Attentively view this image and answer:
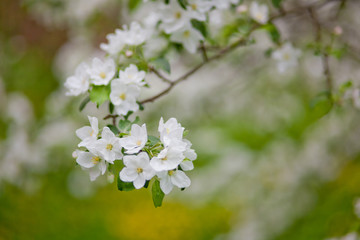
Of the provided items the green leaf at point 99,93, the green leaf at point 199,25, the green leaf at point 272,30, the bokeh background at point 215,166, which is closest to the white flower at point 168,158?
the green leaf at point 99,93

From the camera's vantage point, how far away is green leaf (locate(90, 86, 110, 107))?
937mm

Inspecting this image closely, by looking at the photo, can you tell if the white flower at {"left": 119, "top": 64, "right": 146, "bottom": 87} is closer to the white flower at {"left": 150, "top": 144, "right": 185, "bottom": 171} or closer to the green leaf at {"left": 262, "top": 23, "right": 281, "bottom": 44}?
the white flower at {"left": 150, "top": 144, "right": 185, "bottom": 171}

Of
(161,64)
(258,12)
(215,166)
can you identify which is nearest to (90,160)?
(161,64)

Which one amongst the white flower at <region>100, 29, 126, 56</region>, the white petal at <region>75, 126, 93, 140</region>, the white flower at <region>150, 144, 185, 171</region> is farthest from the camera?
the white flower at <region>100, 29, 126, 56</region>

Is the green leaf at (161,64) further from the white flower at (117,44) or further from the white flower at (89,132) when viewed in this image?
the white flower at (89,132)

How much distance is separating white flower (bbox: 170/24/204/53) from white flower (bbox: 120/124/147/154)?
44cm

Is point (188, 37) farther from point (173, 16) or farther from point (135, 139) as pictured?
Answer: point (135, 139)

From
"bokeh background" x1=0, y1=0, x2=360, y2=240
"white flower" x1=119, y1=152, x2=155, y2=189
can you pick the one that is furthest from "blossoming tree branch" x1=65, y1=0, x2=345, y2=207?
"bokeh background" x1=0, y1=0, x2=360, y2=240

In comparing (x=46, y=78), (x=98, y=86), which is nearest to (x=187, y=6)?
(x=98, y=86)

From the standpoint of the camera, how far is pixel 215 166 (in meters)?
2.81

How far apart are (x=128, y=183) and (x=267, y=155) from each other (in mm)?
1597

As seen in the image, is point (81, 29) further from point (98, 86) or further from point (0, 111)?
point (98, 86)

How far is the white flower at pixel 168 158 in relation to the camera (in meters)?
0.75

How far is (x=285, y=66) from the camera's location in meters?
1.31
